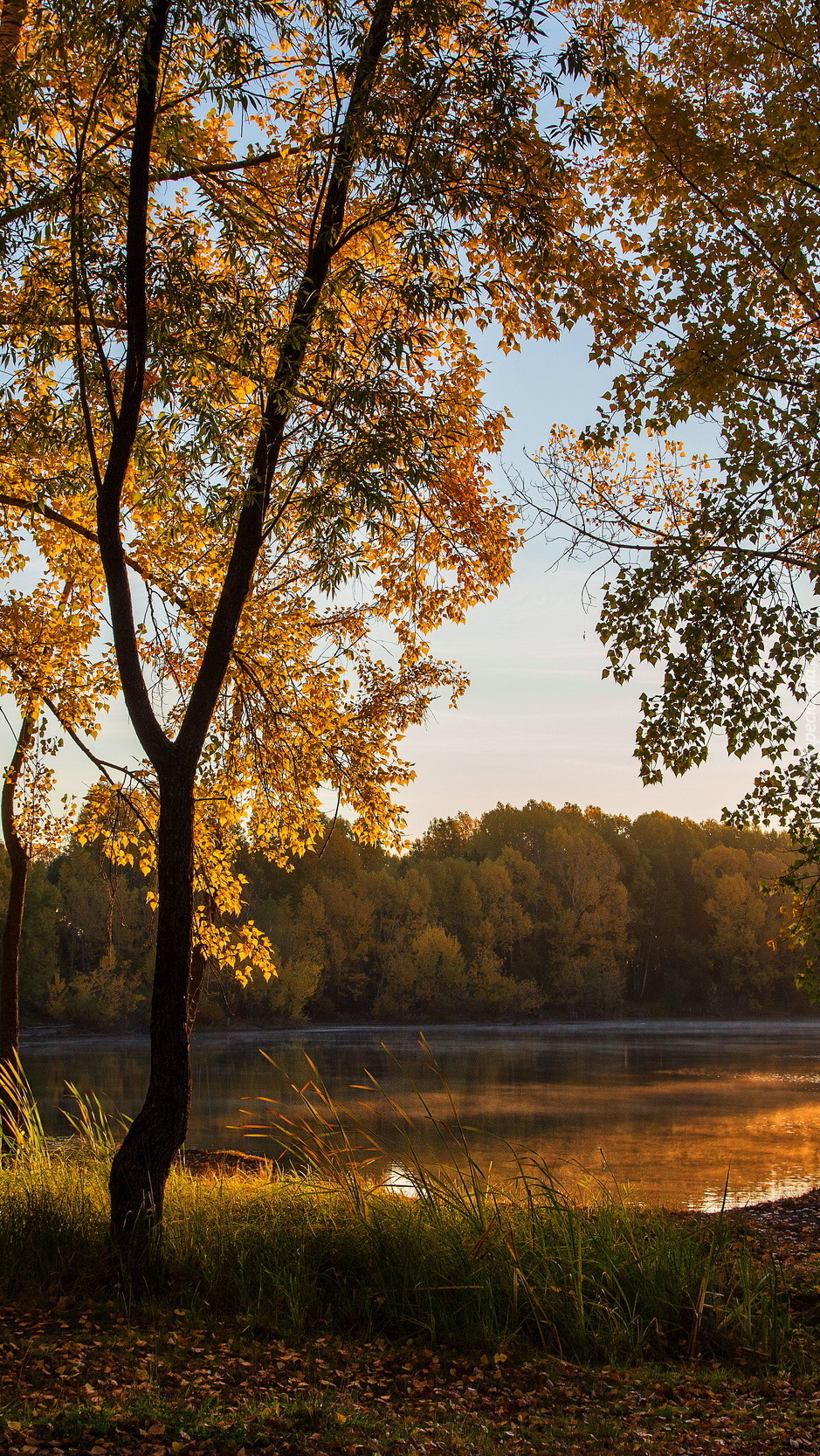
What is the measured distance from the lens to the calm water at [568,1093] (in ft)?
51.2

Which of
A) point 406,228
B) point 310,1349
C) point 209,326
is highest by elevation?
point 406,228

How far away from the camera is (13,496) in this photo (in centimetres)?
909

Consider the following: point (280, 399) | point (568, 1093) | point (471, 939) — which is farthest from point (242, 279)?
point (471, 939)

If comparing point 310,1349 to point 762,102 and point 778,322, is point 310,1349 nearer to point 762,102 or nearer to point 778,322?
point 778,322

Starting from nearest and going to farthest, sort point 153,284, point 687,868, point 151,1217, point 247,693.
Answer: point 151,1217 < point 153,284 < point 247,693 < point 687,868

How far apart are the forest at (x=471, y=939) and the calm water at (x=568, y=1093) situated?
200 inches

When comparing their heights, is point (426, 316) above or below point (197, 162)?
below

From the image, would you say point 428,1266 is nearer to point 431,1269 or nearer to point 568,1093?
point 431,1269

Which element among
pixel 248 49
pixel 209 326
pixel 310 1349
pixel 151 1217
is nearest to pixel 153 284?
pixel 209 326

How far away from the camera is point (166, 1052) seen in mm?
6043

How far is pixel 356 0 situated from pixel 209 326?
215 centimetres

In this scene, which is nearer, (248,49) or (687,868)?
(248,49)

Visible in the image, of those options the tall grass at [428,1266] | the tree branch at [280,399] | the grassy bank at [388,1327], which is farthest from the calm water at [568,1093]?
the tree branch at [280,399]

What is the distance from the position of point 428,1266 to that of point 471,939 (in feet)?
213
